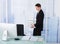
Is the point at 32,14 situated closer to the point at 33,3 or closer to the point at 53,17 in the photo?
the point at 33,3

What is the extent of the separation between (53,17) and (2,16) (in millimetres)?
1678

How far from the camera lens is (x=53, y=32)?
533cm

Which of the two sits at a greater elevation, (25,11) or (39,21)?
(25,11)

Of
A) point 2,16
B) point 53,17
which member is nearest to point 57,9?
point 53,17

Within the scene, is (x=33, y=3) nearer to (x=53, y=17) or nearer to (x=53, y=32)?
(x=53, y=17)

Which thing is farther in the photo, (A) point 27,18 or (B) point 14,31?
(A) point 27,18

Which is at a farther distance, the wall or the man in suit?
the wall

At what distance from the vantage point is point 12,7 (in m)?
5.12

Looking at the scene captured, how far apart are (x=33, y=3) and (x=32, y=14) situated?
1.18 feet

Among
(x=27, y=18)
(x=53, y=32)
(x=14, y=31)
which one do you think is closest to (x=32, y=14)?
(x=27, y=18)

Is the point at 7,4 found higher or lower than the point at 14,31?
higher

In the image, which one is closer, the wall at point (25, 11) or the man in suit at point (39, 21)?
the man in suit at point (39, 21)

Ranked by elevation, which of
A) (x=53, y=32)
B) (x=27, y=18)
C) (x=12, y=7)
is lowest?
(x=53, y=32)

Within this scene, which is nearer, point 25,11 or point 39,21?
point 39,21
